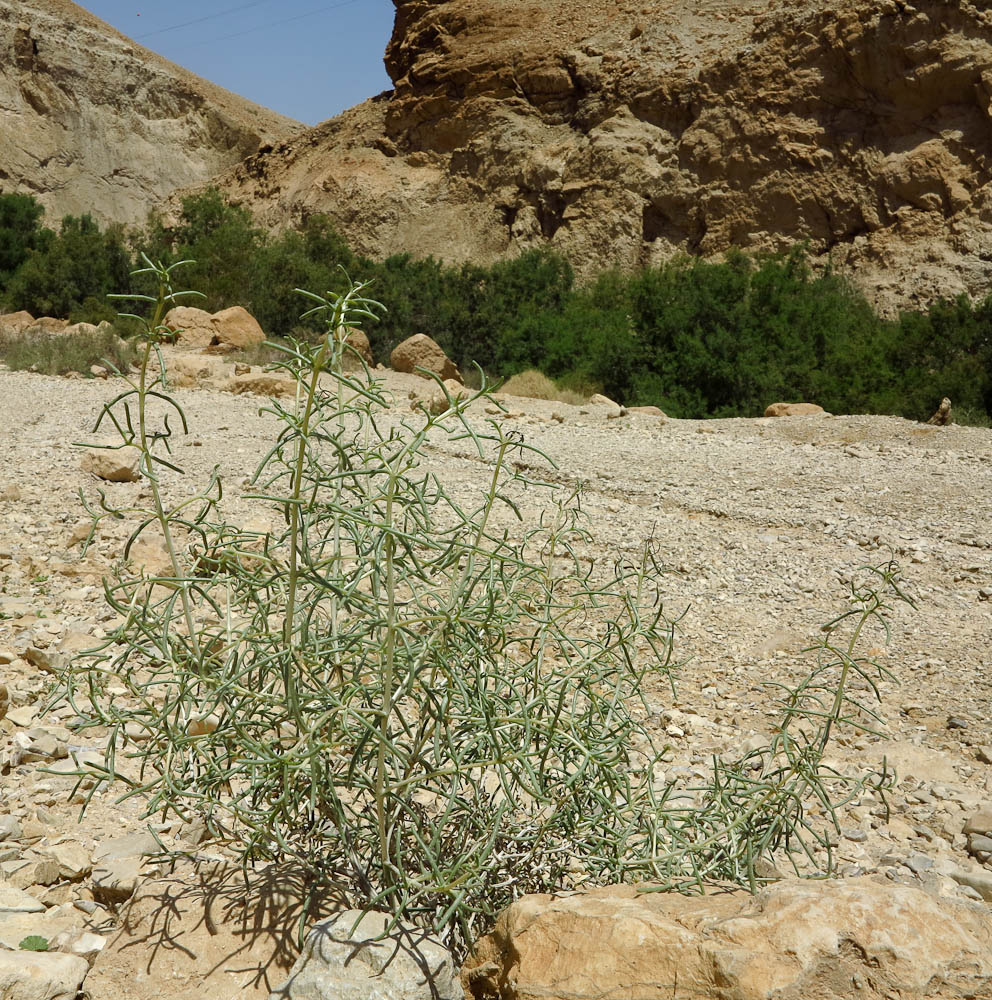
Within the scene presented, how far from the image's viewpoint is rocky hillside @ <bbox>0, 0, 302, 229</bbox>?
3019cm

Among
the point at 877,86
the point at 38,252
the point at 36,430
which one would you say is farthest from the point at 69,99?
the point at 36,430

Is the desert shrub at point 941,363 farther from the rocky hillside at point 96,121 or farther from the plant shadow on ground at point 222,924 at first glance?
the rocky hillside at point 96,121

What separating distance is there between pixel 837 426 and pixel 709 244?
1281cm

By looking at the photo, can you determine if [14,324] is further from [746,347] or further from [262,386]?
[746,347]

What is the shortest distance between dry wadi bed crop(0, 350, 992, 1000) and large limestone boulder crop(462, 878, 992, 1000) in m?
0.48

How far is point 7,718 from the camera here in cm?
266

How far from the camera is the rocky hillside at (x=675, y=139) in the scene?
1852 cm

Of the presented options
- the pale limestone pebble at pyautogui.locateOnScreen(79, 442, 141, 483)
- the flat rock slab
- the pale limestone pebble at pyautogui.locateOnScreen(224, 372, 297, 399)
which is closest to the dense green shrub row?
the pale limestone pebble at pyautogui.locateOnScreen(224, 372, 297, 399)

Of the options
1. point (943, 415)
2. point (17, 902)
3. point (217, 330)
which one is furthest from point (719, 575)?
point (217, 330)

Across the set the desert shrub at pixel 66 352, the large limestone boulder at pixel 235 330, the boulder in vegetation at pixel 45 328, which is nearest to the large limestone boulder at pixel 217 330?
the large limestone boulder at pixel 235 330

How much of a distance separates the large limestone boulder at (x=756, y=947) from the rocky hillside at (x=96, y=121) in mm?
32121

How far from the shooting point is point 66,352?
404 inches

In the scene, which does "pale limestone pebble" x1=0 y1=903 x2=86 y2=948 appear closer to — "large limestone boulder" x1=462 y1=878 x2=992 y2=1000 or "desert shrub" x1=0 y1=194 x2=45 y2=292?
"large limestone boulder" x1=462 y1=878 x2=992 y2=1000

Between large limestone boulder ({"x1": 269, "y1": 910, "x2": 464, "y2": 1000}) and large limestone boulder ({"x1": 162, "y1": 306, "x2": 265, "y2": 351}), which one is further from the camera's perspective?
large limestone boulder ({"x1": 162, "y1": 306, "x2": 265, "y2": 351})
